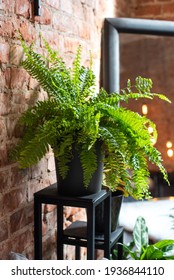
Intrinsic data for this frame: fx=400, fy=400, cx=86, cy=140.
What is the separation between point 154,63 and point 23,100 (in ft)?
3.90

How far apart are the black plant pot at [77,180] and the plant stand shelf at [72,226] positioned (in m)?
0.02

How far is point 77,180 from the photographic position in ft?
5.00

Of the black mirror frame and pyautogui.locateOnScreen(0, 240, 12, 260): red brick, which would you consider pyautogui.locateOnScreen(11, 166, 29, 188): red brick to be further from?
the black mirror frame

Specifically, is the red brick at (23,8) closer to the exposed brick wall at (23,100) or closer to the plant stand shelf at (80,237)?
the exposed brick wall at (23,100)

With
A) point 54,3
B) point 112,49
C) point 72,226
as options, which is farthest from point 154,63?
point 72,226

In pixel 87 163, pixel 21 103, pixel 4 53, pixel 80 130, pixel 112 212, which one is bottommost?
pixel 112 212

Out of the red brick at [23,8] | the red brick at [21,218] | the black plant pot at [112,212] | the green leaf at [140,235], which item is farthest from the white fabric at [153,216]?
the red brick at [23,8]

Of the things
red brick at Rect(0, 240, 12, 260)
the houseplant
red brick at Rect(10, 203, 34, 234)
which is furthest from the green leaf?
red brick at Rect(0, 240, 12, 260)

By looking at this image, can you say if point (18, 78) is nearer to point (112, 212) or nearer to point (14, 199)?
point (14, 199)

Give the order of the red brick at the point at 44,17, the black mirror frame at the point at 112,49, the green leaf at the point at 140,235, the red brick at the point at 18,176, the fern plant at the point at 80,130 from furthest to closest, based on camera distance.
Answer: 1. the black mirror frame at the point at 112,49
2. the green leaf at the point at 140,235
3. the red brick at the point at 44,17
4. the red brick at the point at 18,176
5. the fern plant at the point at 80,130

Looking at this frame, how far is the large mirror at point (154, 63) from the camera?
2484 millimetres

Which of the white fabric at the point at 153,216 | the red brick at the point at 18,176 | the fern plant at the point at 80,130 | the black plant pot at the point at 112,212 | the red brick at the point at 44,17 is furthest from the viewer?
the white fabric at the point at 153,216

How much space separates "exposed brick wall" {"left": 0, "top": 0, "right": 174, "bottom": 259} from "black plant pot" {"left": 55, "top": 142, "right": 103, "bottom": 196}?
0.64ft
